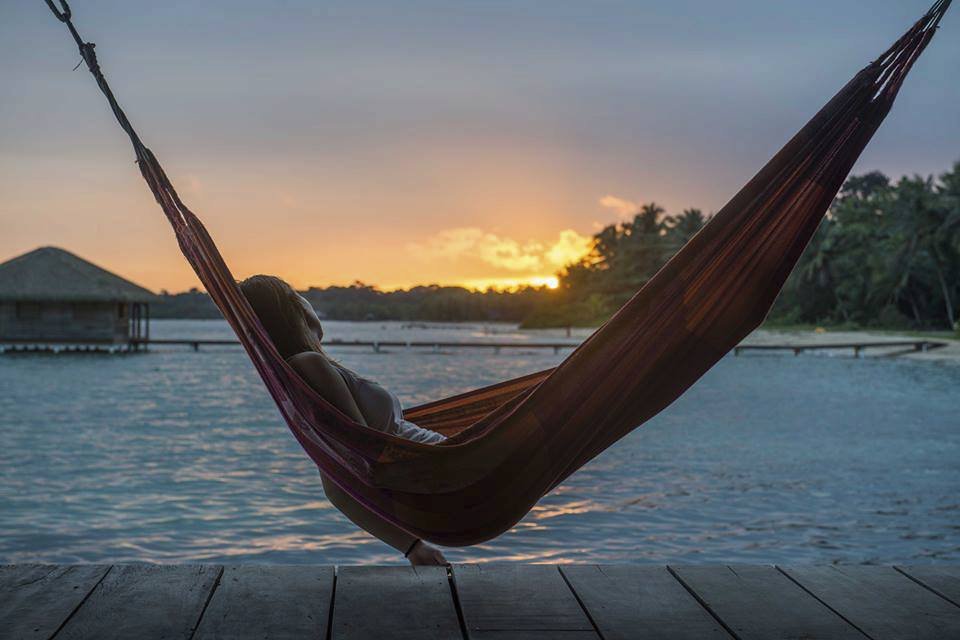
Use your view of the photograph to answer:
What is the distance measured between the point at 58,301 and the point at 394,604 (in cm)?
2437

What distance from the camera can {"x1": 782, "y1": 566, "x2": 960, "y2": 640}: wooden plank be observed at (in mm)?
1563

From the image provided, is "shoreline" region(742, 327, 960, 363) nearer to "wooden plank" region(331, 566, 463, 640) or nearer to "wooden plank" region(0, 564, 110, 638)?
"wooden plank" region(331, 566, 463, 640)

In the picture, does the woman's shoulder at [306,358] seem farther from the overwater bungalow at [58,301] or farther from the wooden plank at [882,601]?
the overwater bungalow at [58,301]

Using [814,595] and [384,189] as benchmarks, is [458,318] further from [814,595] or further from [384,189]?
[814,595]

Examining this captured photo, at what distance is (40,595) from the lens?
1.69 meters

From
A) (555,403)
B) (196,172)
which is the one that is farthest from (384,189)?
(555,403)

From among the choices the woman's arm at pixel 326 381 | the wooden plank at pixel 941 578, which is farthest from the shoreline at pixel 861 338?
the woman's arm at pixel 326 381

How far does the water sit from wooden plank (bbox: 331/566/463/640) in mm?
2998

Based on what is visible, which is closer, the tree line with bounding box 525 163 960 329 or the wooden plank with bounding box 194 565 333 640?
the wooden plank with bounding box 194 565 333 640

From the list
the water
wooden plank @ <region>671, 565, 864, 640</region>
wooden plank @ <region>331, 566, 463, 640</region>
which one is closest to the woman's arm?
wooden plank @ <region>331, 566, 463, 640</region>

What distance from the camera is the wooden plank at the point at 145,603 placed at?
1.53 m

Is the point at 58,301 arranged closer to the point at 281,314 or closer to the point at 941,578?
the point at 281,314

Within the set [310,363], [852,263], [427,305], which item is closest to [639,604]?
[310,363]

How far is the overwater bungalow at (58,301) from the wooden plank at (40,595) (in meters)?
23.2
